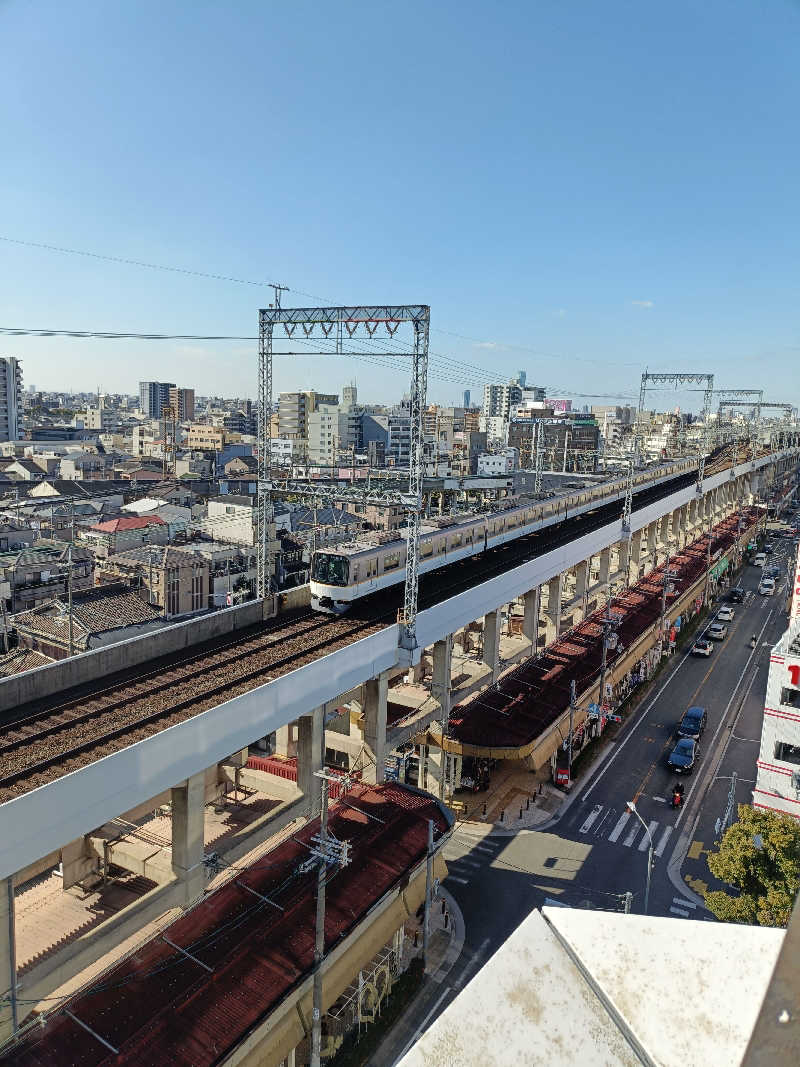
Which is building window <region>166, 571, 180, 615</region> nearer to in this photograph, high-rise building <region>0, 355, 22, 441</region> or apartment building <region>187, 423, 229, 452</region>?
apartment building <region>187, 423, 229, 452</region>

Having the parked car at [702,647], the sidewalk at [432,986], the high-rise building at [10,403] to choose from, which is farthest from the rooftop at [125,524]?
the high-rise building at [10,403]

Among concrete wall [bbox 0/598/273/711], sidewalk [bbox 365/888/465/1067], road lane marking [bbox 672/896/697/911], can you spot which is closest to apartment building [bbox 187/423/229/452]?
concrete wall [bbox 0/598/273/711]

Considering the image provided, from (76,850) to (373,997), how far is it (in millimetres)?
6696

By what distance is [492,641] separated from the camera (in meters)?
25.2

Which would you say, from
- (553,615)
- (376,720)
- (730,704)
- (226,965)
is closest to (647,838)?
(376,720)

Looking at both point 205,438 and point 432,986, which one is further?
point 205,438

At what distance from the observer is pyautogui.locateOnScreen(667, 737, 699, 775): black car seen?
2502 centimetres

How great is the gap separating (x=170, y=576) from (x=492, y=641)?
17111 millimetres

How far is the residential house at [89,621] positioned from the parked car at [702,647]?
26132mm

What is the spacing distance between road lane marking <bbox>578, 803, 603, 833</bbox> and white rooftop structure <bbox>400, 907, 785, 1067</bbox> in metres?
20.7

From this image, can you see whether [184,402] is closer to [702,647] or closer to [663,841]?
[702,647]

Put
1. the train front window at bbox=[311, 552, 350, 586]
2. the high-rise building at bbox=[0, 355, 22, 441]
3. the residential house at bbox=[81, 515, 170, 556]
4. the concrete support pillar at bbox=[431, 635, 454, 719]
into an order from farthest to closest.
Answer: the high-rise building at bbox=[0, 355, 22, 441] < the residential house at bbox=[81, 515, 170, 556] < the concrete support pillar at bbox=[431, 635, 454, 719] < the train front window at bbox=[311, 552, 350, 586]

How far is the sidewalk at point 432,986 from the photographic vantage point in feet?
46.0

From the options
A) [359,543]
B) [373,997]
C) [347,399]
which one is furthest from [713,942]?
[347,399]
